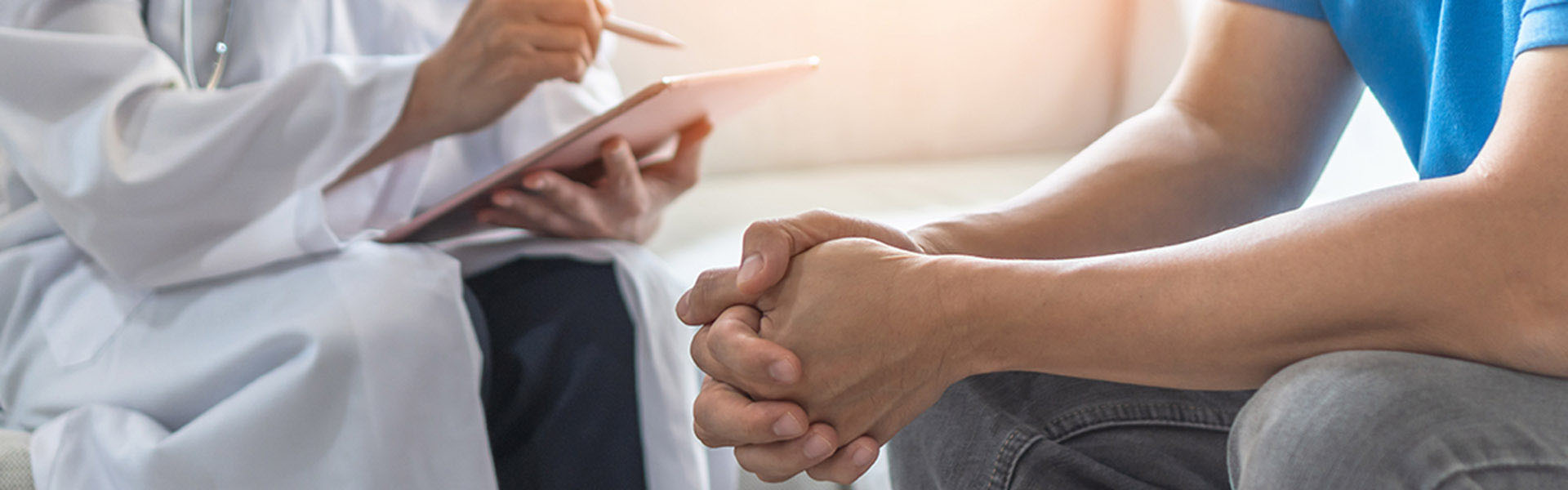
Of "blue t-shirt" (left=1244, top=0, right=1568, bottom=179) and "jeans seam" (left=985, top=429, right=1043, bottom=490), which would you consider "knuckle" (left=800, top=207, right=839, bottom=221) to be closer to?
"jeans seam" (left=985, top=429, right=1043, bottom=490)

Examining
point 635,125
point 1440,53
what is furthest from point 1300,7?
point 635,125

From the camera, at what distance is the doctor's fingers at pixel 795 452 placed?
515 millimetres

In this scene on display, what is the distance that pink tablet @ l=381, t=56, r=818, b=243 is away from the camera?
2.43 ft

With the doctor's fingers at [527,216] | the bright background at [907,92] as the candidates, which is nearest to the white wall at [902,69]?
the bright background at [907,92]

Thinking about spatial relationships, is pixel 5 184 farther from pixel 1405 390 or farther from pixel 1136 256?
pixel 1405 390

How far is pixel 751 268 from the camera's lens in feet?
1.74

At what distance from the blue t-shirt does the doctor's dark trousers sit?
527 millimetres

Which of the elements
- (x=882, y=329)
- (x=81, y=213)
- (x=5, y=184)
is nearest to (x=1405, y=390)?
(x=882, y=329)

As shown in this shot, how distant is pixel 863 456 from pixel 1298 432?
0.68 ft

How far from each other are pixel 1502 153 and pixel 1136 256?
14cm

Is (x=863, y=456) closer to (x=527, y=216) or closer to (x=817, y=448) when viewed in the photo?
(x=817, y=448)

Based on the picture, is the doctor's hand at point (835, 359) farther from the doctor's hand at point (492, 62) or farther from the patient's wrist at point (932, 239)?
the doctor's hand at point (492, 62)

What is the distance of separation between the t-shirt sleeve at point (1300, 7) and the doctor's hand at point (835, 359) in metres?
0.31

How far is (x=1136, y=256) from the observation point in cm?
48
